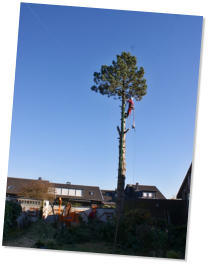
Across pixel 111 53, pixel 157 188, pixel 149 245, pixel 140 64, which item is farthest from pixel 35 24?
pixel 149 245

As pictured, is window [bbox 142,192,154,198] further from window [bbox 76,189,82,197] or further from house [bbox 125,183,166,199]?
window [bbox 76,189,82,197]

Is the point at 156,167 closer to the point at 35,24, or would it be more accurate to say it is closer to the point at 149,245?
the point at 149,245

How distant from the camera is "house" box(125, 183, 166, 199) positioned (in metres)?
7.79

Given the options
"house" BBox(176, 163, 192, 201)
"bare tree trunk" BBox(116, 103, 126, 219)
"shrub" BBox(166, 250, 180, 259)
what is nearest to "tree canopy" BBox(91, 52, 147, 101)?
"bare tree trunk" BBox(116, 103, 126, 219)

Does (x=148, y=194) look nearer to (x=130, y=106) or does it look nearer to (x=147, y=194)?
(x=147, y=194)

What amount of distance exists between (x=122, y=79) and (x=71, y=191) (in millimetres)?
3292

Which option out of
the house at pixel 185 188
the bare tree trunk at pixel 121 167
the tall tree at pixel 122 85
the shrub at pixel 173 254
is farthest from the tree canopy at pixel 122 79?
the shrub at pixel 173 254

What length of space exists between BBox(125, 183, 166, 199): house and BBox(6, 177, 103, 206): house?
77 cm

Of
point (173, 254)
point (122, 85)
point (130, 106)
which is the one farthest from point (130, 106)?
point (173, 254)

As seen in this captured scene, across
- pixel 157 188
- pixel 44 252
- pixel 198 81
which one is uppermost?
pixel 198 81

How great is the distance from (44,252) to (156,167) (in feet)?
10.4

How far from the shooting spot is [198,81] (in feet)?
20.0

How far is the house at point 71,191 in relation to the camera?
7.73 metres

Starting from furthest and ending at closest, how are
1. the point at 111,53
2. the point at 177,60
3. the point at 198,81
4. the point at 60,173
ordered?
the point at 60,173, the point at 111,53, the point at 177,60, the point at 198,81
